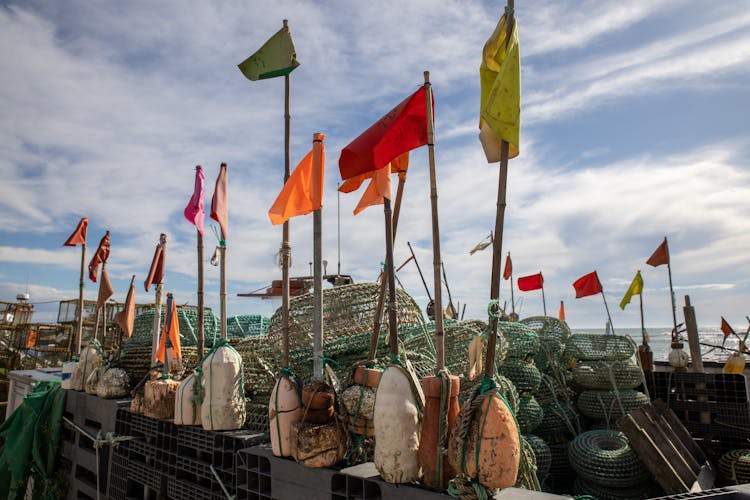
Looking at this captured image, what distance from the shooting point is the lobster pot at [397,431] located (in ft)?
9.98

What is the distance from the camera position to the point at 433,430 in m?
2.99

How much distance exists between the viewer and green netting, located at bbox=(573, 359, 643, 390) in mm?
6637

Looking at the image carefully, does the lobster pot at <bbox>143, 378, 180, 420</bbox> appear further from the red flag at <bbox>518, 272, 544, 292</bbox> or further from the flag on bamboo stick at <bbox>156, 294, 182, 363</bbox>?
the red flag at <bbox>518, 272, 544, 292</bbox>

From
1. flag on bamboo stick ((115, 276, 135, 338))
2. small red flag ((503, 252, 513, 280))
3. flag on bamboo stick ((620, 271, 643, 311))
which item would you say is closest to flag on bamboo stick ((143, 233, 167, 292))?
flag on bamboo stick ((115, 276, 135, 338))

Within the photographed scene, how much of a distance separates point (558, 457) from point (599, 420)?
3.14 feet

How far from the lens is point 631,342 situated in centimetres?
733

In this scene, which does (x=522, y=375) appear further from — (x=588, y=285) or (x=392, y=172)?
(x=588, y=285)

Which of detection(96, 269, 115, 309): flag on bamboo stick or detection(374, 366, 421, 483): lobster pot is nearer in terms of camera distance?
detection(374, 366, 421, 483): lobster pot

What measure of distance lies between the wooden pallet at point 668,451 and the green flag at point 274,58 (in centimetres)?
474

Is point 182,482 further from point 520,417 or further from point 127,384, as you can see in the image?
point 520,417

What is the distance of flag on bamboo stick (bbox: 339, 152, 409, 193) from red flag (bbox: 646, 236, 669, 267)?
10.8 meters

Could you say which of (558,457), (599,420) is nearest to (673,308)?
(599,420)

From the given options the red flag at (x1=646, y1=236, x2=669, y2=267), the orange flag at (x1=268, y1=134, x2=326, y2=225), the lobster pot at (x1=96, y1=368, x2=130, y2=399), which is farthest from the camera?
the red flag at (x1=646, y1=236, x2=669, y2=267)

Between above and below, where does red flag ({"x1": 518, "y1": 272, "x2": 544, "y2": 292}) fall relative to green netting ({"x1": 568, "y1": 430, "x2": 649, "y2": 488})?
above
